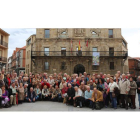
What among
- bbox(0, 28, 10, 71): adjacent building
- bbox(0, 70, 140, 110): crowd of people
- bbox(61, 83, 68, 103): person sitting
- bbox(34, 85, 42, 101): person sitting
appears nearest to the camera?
bbox(0, 70, 140, 110): crowd of people

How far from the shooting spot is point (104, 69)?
23078 mm

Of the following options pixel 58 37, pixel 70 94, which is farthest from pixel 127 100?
pixel 58 37

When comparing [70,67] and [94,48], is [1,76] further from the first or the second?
[94,48]

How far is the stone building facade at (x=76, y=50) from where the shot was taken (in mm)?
23188

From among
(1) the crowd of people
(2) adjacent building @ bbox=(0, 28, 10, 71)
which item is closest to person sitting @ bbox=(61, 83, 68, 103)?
(1) the crowd of people

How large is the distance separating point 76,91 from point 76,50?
55.3ft

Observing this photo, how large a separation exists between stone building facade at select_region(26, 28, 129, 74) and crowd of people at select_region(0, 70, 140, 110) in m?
14.4

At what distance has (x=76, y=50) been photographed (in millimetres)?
23531

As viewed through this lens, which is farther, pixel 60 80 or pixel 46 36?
pixel 46 36

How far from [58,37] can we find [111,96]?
18497mm

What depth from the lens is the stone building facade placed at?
76.1 ft

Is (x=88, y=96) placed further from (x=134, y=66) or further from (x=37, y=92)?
(x=134, y=66)

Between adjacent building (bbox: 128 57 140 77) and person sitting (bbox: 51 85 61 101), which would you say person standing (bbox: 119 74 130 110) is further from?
adjacent building (bbox: 128 57 140 77)

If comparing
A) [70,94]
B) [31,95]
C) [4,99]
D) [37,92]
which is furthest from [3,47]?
[70,94]
